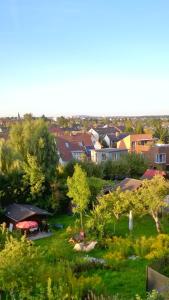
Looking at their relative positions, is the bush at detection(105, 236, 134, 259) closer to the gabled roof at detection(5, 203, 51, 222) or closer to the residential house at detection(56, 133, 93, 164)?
the gabled roof at detection(5, 203, 51, 222)

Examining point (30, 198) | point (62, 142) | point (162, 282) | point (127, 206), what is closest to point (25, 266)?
point (162, 282)

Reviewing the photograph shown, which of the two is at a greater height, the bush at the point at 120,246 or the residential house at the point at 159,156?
the residential house at the point at 159,156

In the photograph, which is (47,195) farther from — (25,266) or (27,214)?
(25,266)

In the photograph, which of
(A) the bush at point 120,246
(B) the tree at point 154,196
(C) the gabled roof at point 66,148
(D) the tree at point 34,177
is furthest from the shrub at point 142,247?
(C) the gabled roof at point 66,148

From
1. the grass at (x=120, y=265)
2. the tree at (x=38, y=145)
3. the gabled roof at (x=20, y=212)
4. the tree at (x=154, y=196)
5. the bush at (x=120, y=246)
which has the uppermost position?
the tree at (x=38, y=145)

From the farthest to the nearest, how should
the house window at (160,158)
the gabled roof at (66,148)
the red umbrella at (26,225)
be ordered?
1. the gabled roof at (66,148)
2. the house window at (160,158)
3. the red umbrella at (26,225)

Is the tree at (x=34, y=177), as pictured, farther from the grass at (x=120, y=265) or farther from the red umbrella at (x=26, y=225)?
the red umbrella at (x=26, y=225)

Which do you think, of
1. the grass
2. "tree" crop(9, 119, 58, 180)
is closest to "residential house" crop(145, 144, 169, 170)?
"tree" crop(9, 119, 58, 180)
